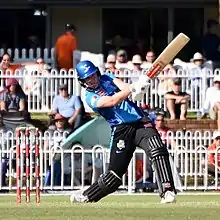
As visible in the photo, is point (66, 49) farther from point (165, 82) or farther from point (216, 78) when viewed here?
point (216, 78)

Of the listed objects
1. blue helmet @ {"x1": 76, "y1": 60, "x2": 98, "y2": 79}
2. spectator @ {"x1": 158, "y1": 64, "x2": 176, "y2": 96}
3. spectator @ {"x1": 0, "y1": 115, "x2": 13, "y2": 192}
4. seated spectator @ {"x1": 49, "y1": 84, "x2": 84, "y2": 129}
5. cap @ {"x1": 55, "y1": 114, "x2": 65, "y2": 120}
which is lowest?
spectator @ {"x1": 0, "y1": 115, "x2": 13, "y2": 192}

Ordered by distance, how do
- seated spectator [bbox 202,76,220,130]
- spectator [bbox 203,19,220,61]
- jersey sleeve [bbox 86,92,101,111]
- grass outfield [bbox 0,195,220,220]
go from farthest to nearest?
spectator [bbox 203,19,220,61] < seated spectator [bbox 202,76,220,130] < jersey sleeve [bbox 86,92,101,111] < grass outfield [bbox 0,195,220,220]

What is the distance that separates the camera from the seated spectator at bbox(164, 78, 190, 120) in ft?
75.7

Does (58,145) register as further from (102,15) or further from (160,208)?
(102,15)

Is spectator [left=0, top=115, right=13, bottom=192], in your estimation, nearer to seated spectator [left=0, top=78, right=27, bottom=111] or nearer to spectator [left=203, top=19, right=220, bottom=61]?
seated spectator [left=0, top=78, right=27, bottom=111]

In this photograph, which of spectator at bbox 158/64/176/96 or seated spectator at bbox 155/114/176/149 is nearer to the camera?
seated spectator at bbox 155/114/176/149

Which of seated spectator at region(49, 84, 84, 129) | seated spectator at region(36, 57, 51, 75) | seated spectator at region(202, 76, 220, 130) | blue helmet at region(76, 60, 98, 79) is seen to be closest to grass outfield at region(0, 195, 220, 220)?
blue helmet at region(76, 60, 98, 79)

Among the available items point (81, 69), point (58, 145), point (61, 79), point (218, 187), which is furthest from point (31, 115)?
point (81, 69)

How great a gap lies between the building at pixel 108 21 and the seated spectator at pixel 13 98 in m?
5.77

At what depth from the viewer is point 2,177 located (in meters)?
19.1

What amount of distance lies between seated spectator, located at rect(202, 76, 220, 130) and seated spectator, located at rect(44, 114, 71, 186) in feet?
11.4

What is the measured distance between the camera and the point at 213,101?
77.1 feet

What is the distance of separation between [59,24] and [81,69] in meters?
15.7

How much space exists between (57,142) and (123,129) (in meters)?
6.46
